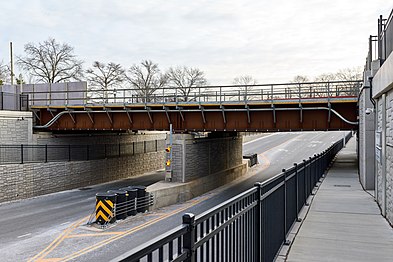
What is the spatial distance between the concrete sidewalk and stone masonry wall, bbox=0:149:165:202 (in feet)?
63.0

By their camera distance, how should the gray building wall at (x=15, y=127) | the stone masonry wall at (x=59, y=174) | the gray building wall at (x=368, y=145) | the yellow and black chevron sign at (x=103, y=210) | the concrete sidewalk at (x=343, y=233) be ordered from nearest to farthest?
the concrete sidewalk at (x=343, y=233) < the gray building wall at (x=368, y=145) < the yellow and black chevron sign at (x=103, y=210) < the stone masonry wall at (x=59, y=174) < the gray building wall at (x=15, y=127)

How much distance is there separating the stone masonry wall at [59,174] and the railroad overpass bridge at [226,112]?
3700 millimetres

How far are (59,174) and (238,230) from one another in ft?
81.0

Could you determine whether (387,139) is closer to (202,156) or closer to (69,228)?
(69,228)

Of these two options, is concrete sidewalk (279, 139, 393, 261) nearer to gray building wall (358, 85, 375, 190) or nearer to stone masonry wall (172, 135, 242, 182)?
gray building wall (358, 85, 375, 190)

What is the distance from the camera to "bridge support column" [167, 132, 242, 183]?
2466 centimetres

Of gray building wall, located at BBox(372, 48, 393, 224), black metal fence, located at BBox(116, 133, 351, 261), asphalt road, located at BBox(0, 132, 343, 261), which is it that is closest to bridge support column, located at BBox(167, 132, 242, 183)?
asphalt road, located at BBox(0, 132, 343, 261)

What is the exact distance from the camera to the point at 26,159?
2639 centimetres

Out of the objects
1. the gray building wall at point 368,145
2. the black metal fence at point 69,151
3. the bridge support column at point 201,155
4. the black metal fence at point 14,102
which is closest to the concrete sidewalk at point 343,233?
the gray building wall at point 368,145

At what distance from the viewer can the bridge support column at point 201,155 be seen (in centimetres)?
2466

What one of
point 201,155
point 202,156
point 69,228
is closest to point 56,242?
point 69,228

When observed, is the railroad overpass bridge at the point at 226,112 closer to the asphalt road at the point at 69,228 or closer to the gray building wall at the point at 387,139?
the asphalt road at the point at 69,228

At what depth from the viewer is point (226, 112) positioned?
81.6 feet

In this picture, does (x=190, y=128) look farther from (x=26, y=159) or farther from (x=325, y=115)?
(x=26, y=159)
